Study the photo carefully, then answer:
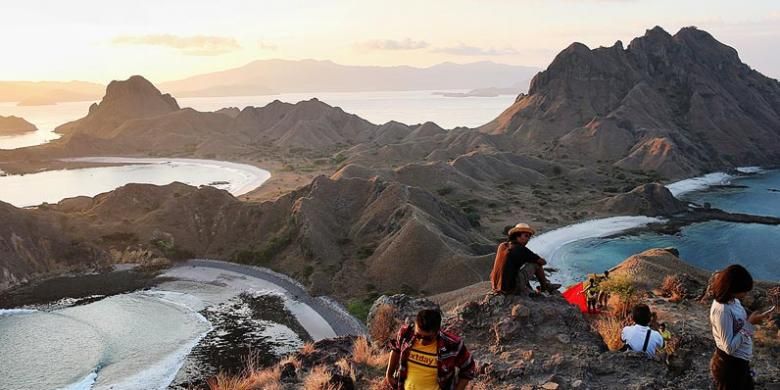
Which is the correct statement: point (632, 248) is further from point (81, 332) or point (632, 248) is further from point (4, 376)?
point (4, 376)

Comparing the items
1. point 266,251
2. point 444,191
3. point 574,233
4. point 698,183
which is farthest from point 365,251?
point 698,183

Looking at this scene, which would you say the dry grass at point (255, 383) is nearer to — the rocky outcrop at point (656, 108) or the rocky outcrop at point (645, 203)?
the rocky outcrop at point (645, 203)

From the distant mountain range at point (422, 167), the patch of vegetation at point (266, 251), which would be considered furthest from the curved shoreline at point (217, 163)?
the patch of vegetation at point (266, 251)

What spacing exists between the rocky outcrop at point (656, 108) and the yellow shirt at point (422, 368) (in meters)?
107

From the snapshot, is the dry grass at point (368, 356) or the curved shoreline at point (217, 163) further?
the curved shoreline at point (217, 163)

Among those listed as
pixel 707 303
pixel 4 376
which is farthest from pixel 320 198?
pixel 707 303

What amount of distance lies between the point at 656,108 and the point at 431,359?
14617 cm

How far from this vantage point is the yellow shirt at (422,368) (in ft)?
23.7

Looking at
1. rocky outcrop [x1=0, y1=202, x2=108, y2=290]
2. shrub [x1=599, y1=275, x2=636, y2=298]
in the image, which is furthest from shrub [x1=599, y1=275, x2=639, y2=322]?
rocky outcrop [x1=0, y1=202, x2=108, y2=290]

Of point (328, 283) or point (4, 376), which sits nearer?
point (4, 376)

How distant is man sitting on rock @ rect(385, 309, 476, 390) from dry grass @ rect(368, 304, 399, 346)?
845cm

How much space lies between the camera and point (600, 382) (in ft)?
34.2

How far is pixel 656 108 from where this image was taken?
135 metres

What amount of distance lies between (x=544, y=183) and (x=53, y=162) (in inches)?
4834
